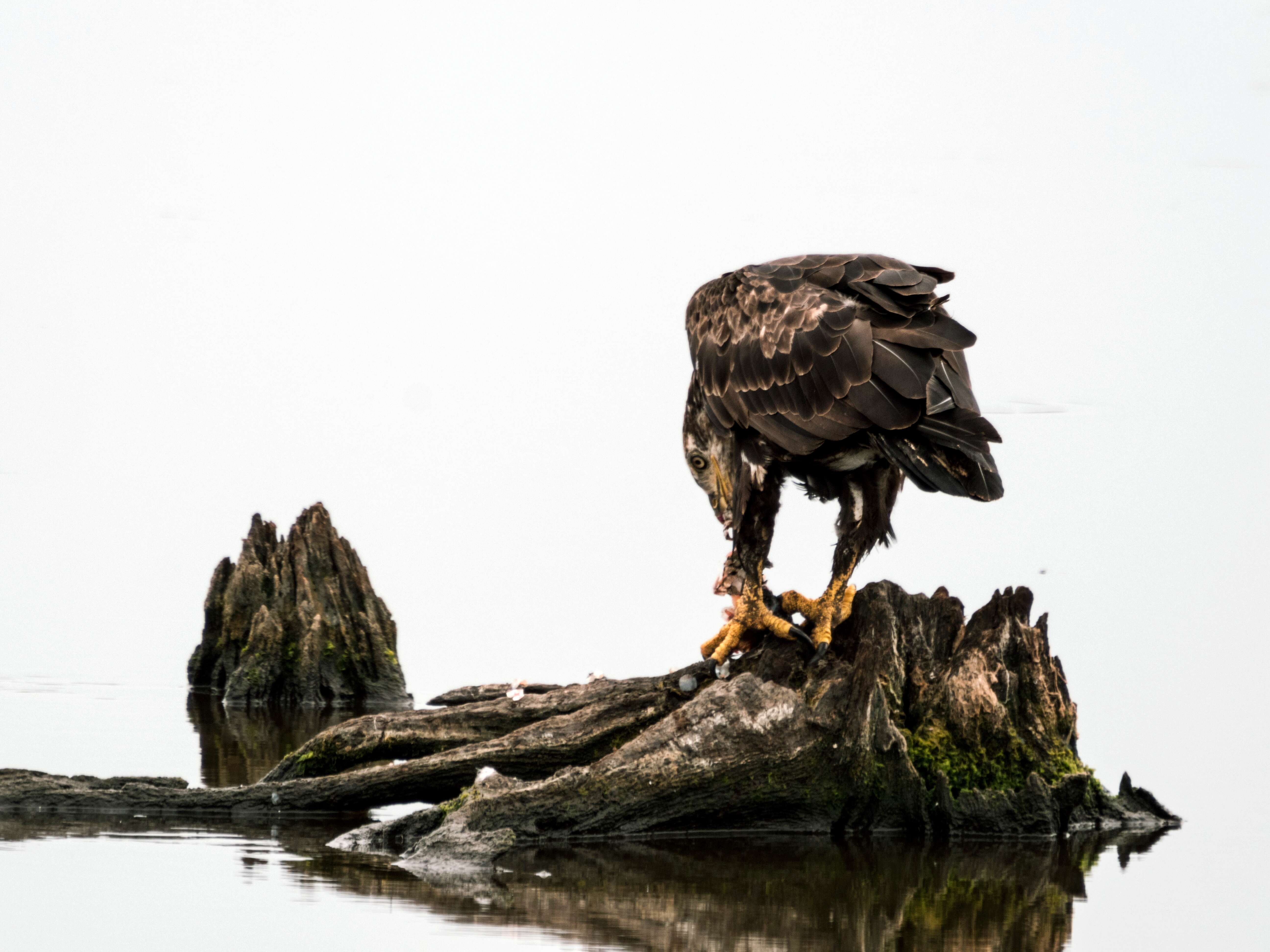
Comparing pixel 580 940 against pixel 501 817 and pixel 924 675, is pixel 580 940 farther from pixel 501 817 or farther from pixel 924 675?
pixel 924 675

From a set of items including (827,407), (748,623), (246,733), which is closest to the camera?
(827,407)

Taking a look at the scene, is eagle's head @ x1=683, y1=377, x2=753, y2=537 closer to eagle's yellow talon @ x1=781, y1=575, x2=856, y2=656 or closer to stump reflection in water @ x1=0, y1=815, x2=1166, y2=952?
eagle's yellow talon @ x1=781, y1=575, x2=856, y2=656

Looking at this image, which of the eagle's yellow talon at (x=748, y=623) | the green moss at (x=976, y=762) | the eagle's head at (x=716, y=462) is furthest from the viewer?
the eagle's head at (x=716, y=462)

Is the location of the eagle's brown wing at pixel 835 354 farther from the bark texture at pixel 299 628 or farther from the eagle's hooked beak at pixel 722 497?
the bark texture at pixel 299 628

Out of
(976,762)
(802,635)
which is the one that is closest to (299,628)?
(802,635)

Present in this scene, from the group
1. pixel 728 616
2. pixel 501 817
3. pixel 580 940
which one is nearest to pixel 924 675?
pixel 728 616

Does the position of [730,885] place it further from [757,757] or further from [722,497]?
[722,497]

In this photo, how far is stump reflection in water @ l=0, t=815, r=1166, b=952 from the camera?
7293 millimetres

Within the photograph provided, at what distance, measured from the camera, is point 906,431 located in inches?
360

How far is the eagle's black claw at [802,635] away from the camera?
32.7 feet

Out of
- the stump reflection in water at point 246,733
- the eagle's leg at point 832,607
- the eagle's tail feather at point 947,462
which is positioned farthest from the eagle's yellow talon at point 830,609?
the stump reflection in water at point 246,733

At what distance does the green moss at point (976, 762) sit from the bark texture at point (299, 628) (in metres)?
7.51

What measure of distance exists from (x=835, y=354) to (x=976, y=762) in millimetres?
2469

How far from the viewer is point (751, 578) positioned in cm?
1024
